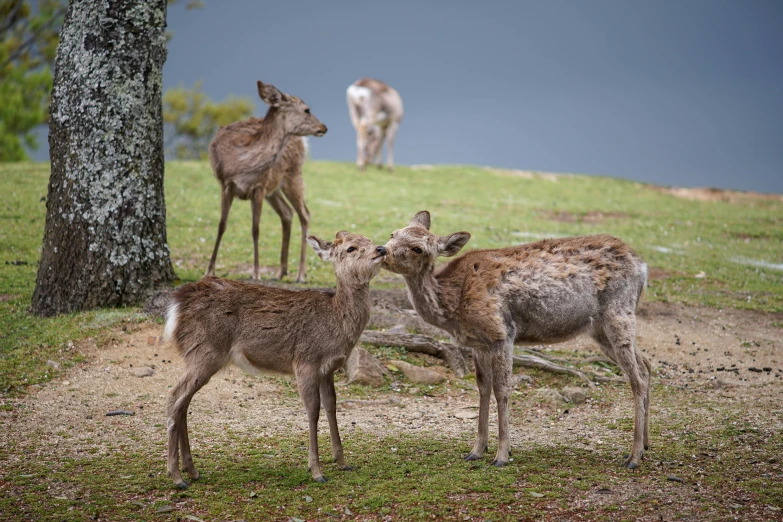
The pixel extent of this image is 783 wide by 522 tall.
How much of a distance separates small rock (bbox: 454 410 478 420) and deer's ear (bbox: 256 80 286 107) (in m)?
6.05

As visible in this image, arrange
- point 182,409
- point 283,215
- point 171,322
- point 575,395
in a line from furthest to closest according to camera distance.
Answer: point 283,215 → point 575,395 → point 171,322 → point 182,409

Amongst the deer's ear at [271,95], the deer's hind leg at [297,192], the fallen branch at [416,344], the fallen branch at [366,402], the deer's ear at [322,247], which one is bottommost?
the fallen branch at [366,402]

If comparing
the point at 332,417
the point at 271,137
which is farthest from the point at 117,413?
the point at 271,137

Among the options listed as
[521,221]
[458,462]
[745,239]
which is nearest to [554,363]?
[458,462]

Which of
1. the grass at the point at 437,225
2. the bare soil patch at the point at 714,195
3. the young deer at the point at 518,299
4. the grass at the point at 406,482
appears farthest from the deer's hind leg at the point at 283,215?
the bare soil patch at the point at 714,195

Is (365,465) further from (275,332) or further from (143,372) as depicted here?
(143,372)

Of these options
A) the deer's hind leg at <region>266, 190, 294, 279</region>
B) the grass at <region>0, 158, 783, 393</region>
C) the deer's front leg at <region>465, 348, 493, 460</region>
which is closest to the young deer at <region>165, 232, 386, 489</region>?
the deer's front leg at <region>465, 348, 493, 460</region>

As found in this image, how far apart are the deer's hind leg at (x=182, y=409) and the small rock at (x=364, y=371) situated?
9.60 ft

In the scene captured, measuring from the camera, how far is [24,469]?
604cm

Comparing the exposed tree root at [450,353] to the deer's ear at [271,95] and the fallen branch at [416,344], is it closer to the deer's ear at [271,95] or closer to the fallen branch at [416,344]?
the fallen branch at [416,344]

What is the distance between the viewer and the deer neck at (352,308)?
239 inches

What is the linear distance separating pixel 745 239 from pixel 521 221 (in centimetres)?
550

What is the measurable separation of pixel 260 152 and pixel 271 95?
0.93m

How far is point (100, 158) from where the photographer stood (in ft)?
32.0
